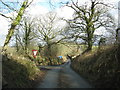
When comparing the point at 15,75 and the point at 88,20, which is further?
the point at 88,20

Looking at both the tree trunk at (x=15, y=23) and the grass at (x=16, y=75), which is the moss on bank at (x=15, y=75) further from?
the tree trunk at (x=15, y=23)

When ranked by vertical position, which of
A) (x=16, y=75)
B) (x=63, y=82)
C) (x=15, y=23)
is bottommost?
(x=63, y=82)

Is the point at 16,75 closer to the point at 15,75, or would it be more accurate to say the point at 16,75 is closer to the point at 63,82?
the point at 15,75

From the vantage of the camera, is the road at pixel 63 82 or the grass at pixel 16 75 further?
the road at pixel 63 82

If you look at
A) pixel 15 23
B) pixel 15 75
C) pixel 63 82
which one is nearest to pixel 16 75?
pixel 15 75

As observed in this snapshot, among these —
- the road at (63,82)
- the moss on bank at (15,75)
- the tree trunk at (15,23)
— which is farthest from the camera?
the tree trunk at (15,23)

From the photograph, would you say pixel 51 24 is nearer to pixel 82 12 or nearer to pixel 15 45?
pixel 15 45

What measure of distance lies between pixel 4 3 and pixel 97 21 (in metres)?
15.6

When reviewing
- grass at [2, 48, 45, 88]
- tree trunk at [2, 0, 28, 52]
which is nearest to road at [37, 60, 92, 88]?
grass at [2, 48, 45, 88]

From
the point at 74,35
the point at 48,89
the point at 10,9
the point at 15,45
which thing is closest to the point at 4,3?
the point at 10,9

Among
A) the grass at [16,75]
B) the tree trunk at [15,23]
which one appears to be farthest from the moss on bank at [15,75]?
the tree trunk at [15,23]

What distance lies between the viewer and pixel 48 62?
38219mm

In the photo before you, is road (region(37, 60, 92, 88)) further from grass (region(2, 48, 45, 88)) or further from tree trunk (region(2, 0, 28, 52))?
tree trunk (region(2, 0, 28, 52))

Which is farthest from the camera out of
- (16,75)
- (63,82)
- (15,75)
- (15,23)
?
(15,23)
